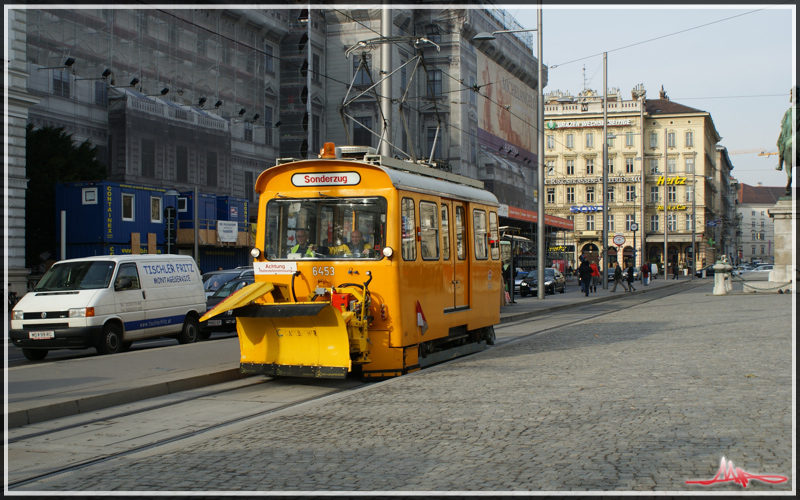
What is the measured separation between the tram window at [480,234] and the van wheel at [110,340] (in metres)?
6.79

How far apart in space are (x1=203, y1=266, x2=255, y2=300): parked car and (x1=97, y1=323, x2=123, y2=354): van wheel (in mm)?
6655

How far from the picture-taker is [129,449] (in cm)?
692

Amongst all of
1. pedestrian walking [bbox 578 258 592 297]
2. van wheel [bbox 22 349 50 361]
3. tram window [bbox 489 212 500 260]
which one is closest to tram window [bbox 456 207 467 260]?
tram window [bbox 489 212 500 260]

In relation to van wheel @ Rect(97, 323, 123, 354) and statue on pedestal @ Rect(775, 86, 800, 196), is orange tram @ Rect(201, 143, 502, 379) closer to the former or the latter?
van wheel @ Rect(97, 323, 123, 354)

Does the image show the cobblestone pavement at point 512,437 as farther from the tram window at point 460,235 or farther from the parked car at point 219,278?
the parked car at point 219,278

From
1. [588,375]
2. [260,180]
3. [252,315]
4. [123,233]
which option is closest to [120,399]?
[252,315]

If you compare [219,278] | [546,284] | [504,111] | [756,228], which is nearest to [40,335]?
[219,278]

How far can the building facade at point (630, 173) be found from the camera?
92688 millimetres

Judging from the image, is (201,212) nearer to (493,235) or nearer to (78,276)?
(78,276)

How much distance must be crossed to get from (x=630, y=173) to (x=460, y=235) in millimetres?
86020

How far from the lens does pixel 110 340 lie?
1476 cm

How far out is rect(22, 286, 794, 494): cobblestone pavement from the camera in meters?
5.54

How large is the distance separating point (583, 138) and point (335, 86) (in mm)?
49373

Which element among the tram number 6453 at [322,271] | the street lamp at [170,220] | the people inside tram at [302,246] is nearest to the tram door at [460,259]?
the tram number 6453 at [322,271]
